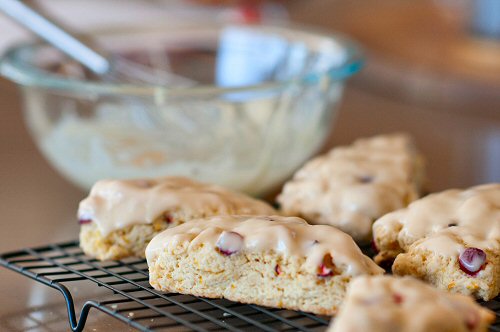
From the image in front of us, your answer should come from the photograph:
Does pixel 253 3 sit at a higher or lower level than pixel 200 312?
higher

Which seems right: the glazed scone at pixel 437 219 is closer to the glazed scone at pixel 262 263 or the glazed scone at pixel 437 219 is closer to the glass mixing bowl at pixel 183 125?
the glazed scone at pixel 262 263

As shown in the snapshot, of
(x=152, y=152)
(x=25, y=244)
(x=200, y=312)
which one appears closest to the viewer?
(x=200, y=312)

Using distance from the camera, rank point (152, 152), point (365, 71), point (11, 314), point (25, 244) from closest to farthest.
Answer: point (11, 314), point (25, 244), point (152, 152), point (365, 71)

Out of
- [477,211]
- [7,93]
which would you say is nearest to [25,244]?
[477,211]

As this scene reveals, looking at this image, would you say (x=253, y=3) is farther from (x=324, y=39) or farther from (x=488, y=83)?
(x=324, y=39)

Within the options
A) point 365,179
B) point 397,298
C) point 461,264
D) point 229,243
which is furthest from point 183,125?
point 397,298

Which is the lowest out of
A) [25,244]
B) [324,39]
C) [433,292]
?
[25,244]

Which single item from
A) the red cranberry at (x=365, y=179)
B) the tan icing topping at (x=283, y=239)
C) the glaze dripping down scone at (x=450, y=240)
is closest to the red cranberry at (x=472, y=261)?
the glaze dripping down scone at (x=450, y=240)
